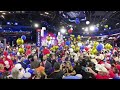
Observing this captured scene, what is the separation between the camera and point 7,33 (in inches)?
710

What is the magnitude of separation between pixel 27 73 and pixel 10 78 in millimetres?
386

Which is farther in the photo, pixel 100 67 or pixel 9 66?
pixel 9 66
